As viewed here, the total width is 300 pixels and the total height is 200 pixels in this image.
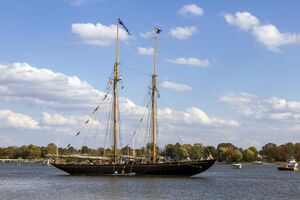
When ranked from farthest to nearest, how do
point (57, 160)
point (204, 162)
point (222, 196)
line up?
1. point (57, 160)
2. point (204, 162)
3. point (222, 196)

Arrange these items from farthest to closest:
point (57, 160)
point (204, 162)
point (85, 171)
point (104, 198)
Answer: point (57, 160), point (85, 171), point (204, 162), point (104, 198)

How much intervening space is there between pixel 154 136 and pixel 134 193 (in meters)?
38.1

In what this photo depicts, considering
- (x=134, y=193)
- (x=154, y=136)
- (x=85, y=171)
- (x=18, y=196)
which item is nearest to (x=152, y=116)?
(x=154, y=136)

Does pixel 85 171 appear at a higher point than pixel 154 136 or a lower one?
lower

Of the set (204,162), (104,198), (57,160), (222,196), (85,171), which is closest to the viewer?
(104,198)

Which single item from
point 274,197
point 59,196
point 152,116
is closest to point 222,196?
point 274,197

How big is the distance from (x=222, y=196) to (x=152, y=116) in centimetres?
4242

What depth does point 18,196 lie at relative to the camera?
69.4 m

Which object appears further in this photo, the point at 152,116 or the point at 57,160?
the point at 57,160

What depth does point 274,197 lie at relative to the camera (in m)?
72.8

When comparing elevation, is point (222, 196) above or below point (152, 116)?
below

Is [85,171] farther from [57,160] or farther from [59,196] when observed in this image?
[59,196]

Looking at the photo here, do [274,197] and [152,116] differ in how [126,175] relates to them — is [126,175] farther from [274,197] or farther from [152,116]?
[274,197]

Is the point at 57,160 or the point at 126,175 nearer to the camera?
the point at 126,175
